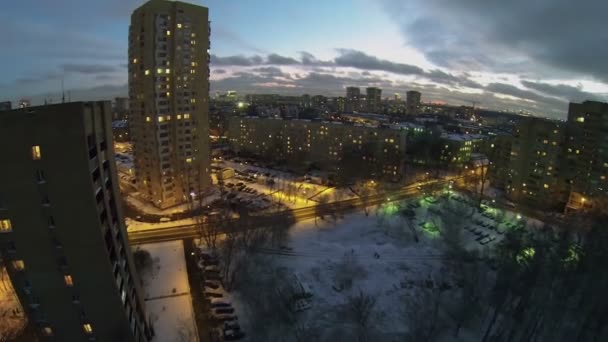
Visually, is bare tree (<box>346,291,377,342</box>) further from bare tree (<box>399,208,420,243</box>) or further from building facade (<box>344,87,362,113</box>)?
building facade (<box>344,87,362,113</box>)

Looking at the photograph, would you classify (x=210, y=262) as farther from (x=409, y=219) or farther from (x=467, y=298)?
(x=409, y=219)

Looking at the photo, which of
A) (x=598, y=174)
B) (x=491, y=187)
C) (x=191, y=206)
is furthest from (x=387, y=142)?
(x=191, y=206)

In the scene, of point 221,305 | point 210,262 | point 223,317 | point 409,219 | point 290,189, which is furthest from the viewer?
point 290,189

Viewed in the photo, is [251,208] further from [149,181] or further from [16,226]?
[16,226]

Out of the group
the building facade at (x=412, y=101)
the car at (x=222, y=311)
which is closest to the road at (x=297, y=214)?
the car at (x=222, y=311)

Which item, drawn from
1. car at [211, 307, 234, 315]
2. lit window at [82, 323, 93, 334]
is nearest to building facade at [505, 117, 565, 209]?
car at [211, 307, 234, 315]

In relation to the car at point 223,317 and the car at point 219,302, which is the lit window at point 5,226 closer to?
the car at point 223,317

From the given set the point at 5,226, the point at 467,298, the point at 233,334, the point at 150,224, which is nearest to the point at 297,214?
the point at 150,224
